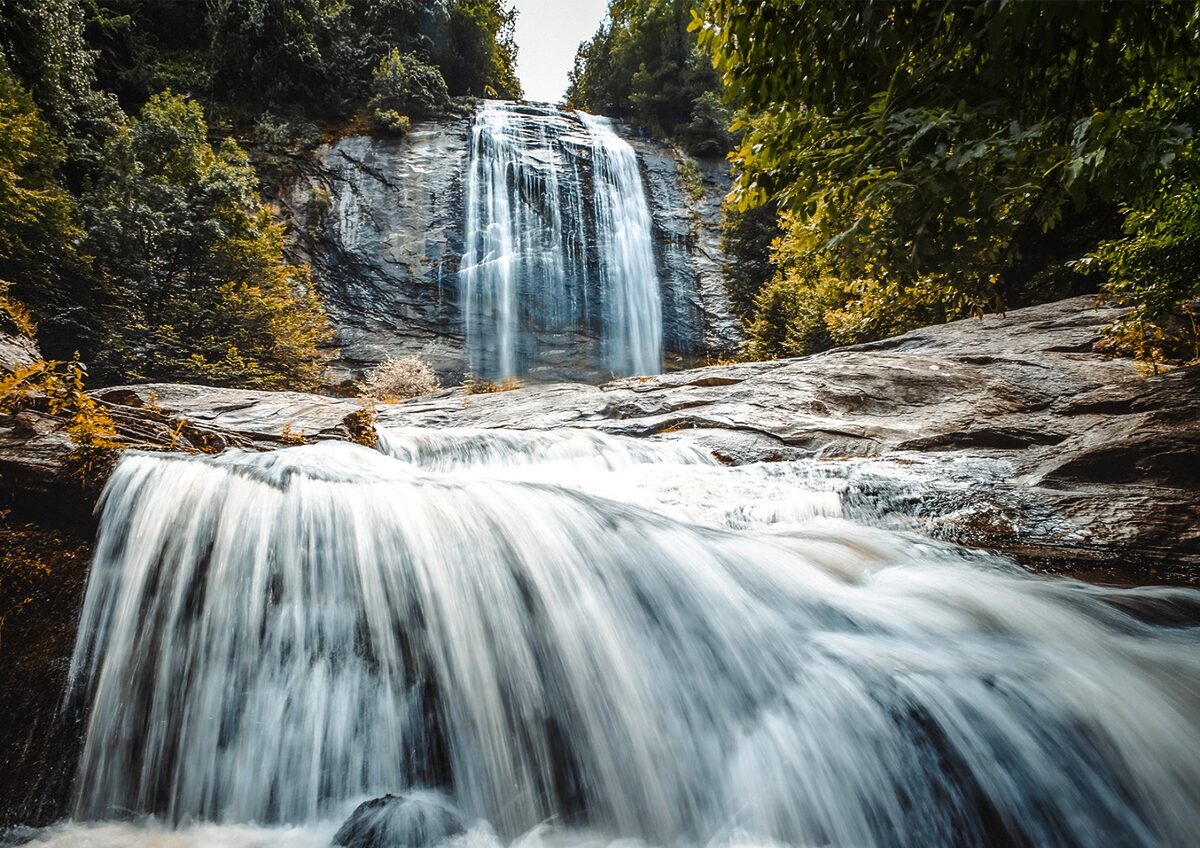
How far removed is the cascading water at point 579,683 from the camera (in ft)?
5.68

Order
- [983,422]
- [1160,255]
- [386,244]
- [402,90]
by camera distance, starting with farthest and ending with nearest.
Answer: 1. [402,90]
2. [386,244]
3. [983,422]
4. [1160,255]

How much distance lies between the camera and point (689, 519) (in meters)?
4.13

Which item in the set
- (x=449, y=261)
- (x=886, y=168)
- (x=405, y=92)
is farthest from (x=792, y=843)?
(x=405, y=92)

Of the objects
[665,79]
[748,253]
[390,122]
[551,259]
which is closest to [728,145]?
[665,79]

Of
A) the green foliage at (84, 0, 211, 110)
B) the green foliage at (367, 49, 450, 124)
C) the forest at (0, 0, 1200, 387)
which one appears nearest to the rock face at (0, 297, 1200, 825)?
the forest at (0, 0, 1200, 387)

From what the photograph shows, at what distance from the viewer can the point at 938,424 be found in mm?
5844

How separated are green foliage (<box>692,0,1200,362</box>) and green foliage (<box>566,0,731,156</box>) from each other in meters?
→ 21.7

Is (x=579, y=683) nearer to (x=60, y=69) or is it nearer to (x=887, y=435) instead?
(x=887, y=435)

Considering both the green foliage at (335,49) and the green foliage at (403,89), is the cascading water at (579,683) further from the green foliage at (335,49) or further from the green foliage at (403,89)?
the green foliage at (335,49)

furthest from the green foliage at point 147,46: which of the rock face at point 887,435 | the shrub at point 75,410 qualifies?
the shrub at point 75,410

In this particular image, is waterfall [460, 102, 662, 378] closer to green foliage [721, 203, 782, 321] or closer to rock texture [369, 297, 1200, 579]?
green foliage [721, 203, 782, 321]

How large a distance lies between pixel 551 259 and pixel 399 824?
18891mm

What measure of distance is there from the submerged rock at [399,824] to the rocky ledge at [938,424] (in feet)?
6.80

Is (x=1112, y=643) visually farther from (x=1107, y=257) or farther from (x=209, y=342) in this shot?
(x=209, y=342)
